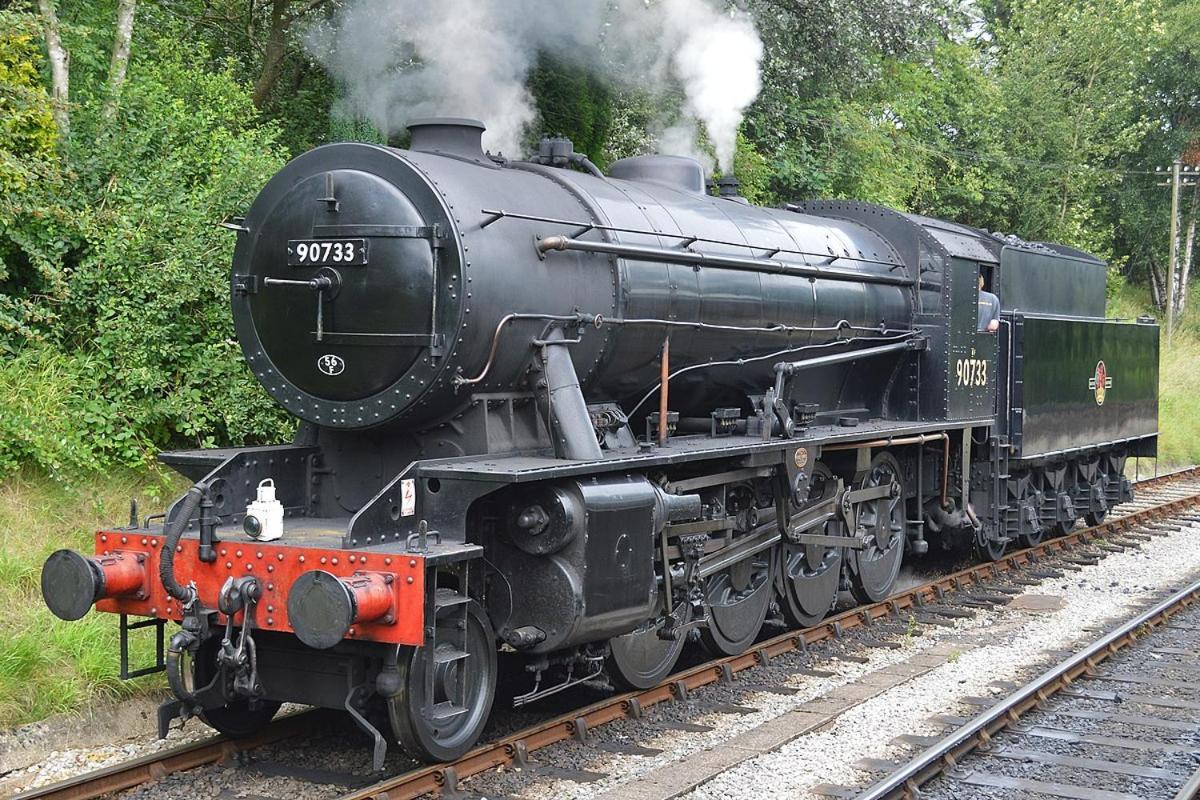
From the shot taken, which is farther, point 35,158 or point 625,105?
point 625,105

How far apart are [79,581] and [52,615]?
174 cm

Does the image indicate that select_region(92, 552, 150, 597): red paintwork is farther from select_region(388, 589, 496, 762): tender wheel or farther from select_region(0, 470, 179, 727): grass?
select_region(388, 589, 496, 762): tender wheel

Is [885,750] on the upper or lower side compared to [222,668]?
lower

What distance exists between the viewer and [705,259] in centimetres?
729

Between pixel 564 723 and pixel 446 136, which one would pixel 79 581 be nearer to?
pixel 564 723

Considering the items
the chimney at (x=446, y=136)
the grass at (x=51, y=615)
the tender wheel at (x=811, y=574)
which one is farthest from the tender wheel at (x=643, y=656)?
the chimney at (x=446, y=136)

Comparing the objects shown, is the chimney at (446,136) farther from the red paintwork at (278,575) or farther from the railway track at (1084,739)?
the railway track at (1084,739)

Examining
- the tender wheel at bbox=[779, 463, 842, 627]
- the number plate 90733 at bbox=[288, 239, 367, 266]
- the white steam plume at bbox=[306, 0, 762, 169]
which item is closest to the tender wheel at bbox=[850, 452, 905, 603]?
the tender wheel at bbox=[779, 463, 842, 627]

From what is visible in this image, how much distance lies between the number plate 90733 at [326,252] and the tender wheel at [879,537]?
4943mm

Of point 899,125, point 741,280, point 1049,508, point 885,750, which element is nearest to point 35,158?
point 741,280

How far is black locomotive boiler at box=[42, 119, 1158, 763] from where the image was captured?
540cm

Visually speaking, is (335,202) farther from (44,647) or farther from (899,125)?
(899,125)

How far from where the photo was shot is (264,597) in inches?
208

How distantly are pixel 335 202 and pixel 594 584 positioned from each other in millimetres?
2211
